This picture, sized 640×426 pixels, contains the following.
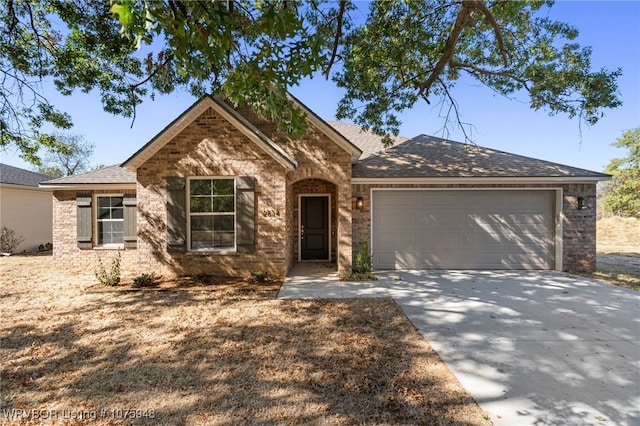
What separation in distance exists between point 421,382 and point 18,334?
239 inches

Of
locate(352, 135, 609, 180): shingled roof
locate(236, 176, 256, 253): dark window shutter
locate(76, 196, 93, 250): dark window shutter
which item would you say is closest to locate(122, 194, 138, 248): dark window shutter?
locate(76, 196, 93, 250): dark window shutter

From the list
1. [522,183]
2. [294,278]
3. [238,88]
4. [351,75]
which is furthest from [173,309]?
[522,183]

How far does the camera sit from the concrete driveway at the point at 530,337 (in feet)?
9.31

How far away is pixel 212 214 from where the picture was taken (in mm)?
7770

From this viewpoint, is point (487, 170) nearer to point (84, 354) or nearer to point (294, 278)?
point (294, 278)

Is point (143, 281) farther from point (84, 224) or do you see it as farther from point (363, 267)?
point (363, 267)

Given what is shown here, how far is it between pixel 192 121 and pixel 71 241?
7008 millimetres

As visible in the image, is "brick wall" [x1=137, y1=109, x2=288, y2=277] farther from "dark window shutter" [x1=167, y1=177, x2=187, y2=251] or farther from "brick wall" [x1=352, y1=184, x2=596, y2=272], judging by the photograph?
"brick wall" [x1=352, y1=184, x2=596, y2=272]

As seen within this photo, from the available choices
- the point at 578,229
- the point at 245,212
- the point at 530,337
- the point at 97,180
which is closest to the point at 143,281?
the point at 245,212

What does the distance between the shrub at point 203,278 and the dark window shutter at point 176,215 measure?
89cm

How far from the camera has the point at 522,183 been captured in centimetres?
872

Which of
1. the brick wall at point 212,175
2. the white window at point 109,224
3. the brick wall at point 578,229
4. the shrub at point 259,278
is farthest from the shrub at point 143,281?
the brick wall at point 578,229

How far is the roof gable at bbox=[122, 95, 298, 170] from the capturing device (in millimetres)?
7285

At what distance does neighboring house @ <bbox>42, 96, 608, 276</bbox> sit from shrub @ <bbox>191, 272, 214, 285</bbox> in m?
0.25
